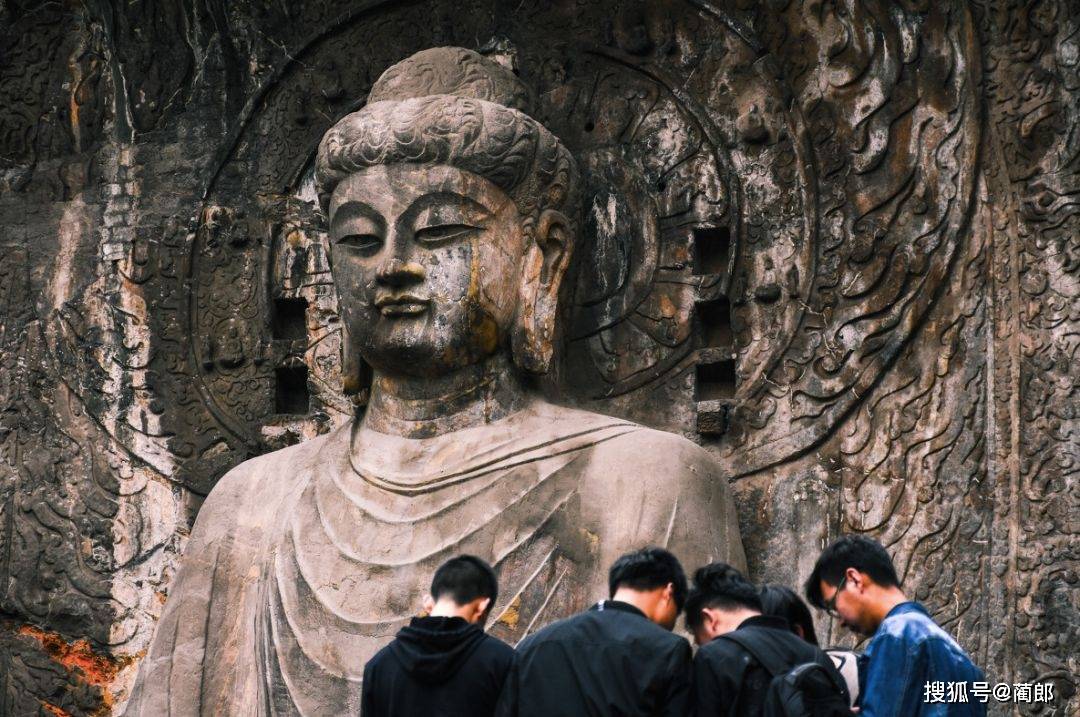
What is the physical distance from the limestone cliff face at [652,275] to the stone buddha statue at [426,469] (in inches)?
Result: 20.0

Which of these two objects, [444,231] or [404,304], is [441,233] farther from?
[404,304]

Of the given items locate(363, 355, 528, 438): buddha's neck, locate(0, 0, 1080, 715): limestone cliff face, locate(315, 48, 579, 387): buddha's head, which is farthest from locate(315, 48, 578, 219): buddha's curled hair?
locate(363, 355, 528, 438): buddha's neck

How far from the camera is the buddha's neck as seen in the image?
32.4 feet

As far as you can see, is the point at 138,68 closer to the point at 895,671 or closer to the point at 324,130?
the point at 324,130

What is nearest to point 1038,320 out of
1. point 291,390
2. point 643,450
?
point 643,450

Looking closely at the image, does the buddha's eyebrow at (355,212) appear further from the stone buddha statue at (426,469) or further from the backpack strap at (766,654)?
the backpack strap at (766,654)

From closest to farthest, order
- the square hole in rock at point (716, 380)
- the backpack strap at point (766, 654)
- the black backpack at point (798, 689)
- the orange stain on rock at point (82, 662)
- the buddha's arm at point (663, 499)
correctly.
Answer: the black backpack at point (798, 689) < the backpack strap at point (766, 654) < the buddha's arm at point (663, 499) < the square hole in rock at point (716, 380) < the orange stain on rock at point (82, 662)

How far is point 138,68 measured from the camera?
37.2ft

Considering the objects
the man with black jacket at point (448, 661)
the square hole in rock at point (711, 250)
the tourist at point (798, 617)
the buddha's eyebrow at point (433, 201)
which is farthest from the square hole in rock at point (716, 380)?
the man with black jacket at point (448, 661)

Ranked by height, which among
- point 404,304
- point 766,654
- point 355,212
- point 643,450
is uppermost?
point 355,212

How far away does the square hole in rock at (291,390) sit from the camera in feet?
35.9

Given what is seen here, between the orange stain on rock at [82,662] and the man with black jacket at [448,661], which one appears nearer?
the man with black jacket at [448,661]

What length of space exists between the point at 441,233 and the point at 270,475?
1255 mm

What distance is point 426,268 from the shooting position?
9766mm
